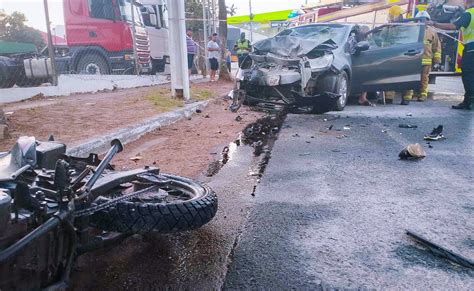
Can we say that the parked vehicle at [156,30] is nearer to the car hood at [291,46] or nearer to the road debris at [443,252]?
the car hood at [291,46]

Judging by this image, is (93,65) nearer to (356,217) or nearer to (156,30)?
(156,30)

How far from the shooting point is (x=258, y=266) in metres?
2.15

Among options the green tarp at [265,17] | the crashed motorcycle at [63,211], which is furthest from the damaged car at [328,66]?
the green tarp at [265,17]

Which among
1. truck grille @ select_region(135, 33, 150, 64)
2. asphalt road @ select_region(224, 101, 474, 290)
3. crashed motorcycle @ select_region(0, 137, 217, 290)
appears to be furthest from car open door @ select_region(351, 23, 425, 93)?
truck grille @ select_region(135, 33, 150, 64)

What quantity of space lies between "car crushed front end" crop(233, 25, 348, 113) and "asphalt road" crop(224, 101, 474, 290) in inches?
75.4


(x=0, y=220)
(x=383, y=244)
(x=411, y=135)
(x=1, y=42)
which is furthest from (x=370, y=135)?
(x=1, y=42)

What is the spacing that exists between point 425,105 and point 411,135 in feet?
12.5

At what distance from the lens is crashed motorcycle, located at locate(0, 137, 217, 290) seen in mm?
1490

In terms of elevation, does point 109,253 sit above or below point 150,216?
below

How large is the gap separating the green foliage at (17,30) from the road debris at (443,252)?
819cm

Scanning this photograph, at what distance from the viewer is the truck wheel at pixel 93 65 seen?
12.2 metres

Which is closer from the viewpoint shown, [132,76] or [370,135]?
[370,135]

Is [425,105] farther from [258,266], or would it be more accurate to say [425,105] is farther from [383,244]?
[258,266]

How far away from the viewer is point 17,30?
8297mm
